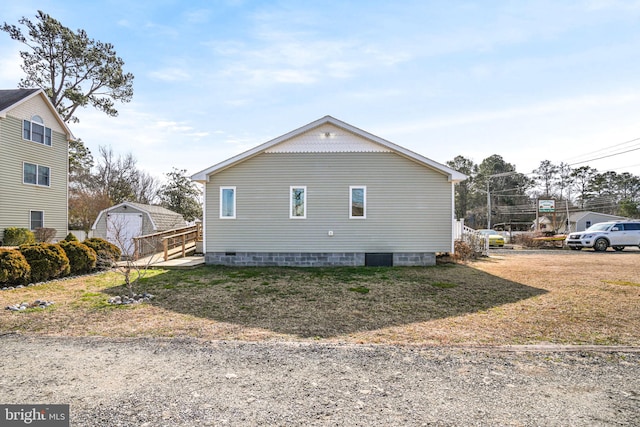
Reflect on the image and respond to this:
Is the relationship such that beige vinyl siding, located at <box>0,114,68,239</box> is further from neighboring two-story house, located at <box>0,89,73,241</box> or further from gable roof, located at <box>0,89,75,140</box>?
gable roof, located at <box>0,89,75,140</box>

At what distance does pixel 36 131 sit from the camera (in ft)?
57.3

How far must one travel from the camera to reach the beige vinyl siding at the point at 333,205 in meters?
11.8

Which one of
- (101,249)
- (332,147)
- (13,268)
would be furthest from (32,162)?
(332,147)

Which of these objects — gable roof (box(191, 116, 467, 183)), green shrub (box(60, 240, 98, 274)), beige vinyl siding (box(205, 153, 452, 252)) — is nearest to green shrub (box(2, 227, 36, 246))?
green shrub (box(60, 240, 98, 274))

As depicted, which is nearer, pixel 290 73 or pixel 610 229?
pixel 290 73

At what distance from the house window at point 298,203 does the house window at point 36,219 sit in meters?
14.6

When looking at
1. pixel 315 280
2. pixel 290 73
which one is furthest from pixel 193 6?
pixel 315 280

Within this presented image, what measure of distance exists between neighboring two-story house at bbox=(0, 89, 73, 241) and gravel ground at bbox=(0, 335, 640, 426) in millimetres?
15865

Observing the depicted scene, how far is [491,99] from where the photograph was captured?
43.9 feet

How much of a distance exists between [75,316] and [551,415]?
675 cm

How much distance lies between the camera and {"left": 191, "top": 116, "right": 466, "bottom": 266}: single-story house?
1177cm

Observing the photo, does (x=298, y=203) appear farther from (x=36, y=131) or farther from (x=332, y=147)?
(x=36, y=131)

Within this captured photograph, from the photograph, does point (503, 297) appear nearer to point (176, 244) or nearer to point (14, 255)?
point (14, 255)

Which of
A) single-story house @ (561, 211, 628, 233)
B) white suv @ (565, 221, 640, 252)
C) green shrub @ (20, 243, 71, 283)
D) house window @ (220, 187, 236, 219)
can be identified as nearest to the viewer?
green shrub @ (20, 243, 71, 283)
